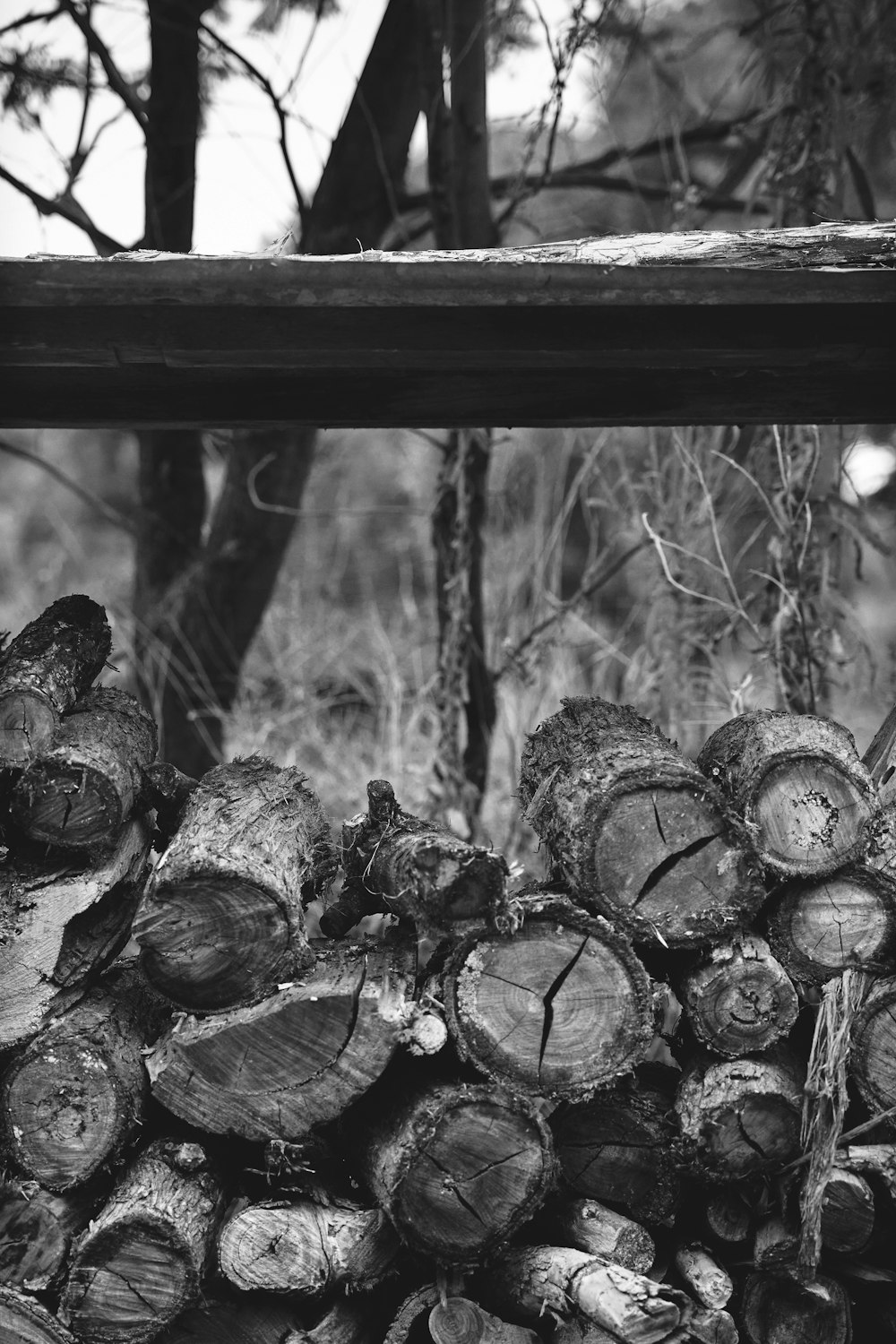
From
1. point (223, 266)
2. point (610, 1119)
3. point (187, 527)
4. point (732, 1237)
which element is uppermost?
point (187, 527)

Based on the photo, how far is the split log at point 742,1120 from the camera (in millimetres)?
2199

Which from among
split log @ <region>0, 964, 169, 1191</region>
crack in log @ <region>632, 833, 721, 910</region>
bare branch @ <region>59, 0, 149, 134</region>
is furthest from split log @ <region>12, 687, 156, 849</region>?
bare branch @ <region>59, 0, 149, 134</region>

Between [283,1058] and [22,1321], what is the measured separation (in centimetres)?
71

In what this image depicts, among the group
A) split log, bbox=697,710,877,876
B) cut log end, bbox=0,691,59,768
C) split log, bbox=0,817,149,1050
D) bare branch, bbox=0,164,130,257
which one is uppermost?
Answer: bare branch, bbox=0,164,130,257

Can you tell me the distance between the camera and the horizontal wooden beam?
2.04 m

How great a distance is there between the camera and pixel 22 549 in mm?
17078

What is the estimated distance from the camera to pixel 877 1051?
2275mm

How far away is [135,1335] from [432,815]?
2.64 meters

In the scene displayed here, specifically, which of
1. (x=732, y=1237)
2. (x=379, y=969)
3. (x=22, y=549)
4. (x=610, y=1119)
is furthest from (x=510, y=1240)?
(x=22, y=549)

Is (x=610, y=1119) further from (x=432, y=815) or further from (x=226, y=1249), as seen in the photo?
(x=432, y=815)

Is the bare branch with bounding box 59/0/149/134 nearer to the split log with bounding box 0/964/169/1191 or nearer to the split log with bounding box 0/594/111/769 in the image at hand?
the split log with bounding box 0/594/111/769

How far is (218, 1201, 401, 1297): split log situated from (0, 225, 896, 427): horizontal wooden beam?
5.81 ft

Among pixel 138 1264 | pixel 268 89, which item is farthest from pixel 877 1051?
pixel 268 89

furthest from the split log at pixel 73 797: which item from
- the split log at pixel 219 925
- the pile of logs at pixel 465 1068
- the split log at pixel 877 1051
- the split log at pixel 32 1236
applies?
the split log at pixel 877 1051
